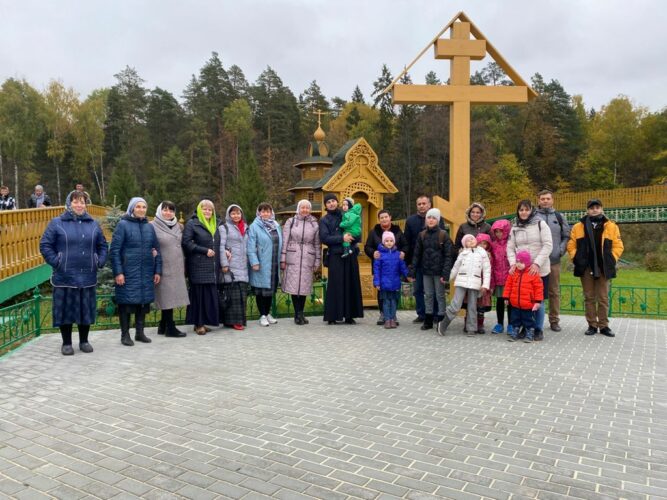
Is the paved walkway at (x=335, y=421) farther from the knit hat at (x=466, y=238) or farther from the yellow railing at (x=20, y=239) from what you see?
the yellow railing at (x=20, y=239)

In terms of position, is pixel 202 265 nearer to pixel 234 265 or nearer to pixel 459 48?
pixel 234 265

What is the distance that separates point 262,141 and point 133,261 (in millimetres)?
43994

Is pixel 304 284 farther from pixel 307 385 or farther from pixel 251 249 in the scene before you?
A: pixel 307 385

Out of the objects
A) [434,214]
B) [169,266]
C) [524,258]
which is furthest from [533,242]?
[169,266]

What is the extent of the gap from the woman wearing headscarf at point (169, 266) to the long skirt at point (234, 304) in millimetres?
739

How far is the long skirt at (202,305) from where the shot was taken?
772 cm

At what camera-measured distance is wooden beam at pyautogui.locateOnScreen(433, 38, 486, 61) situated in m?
8.56

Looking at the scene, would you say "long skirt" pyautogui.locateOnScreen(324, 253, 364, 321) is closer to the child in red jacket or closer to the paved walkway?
the paved walkway

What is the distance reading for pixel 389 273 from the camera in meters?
8.11

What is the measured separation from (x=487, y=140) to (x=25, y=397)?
46720 mm

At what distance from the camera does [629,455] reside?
11.7 feet

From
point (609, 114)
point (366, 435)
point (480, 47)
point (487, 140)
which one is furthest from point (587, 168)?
point (366, 435)

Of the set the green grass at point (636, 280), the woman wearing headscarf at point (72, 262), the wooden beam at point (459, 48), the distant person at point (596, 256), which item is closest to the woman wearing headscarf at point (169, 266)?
the woman wearing headscarf at point (72, 262)

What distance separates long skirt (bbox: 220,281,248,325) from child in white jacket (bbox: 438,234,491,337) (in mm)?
3096
